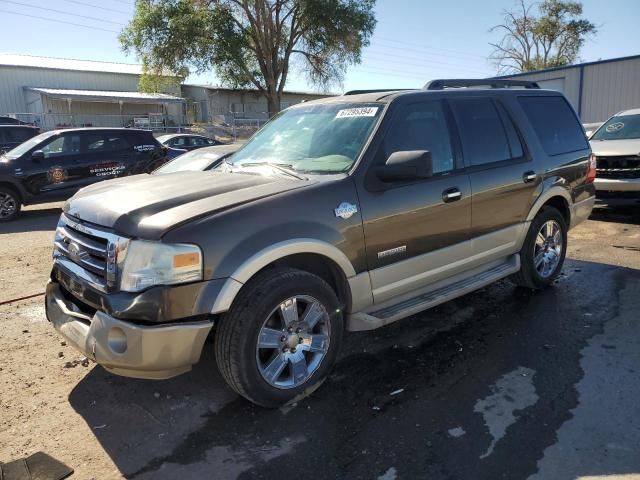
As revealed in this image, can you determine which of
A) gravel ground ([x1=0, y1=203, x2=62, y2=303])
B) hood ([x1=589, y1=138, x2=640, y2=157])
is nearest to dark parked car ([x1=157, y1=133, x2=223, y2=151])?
gravel ground ([x1=0, y1=203, x2=62, y2=303])

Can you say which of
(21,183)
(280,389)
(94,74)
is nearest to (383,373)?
(280,389)

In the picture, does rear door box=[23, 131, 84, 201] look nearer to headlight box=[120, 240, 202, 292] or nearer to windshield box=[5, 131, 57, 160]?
windshield box=[5, 131, 57, 160]

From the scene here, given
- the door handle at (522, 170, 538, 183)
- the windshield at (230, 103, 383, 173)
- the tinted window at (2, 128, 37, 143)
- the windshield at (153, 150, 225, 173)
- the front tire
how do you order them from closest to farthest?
the front tire
the windshield at (230, 103, 383, 173)
the door handle at (522, 170, 538, 183)
the windshield at (153, 150, 225, 173)
the tinted window at (2, 128, 37, 143)

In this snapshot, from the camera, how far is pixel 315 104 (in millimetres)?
4559

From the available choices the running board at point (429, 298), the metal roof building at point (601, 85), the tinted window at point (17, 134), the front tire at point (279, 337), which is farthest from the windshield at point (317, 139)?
the metal roof building at point (601, 85)

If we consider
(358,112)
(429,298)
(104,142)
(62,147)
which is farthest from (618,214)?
(62,147)

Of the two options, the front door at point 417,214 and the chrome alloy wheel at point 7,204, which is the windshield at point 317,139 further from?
the chrome alloy wheel at point 7,204

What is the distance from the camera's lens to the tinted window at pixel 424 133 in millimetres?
3912

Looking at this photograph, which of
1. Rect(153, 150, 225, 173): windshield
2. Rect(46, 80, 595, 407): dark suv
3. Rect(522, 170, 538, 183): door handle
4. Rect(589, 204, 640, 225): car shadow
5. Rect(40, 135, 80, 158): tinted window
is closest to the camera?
Rect(46, 80, 595, 407): dark suv

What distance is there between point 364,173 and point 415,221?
571 mm

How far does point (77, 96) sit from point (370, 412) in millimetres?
40697

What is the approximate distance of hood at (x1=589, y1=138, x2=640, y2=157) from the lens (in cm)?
872

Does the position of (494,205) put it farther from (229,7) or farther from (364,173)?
(229,7)

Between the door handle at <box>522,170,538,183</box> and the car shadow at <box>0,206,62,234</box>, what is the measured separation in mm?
8327
